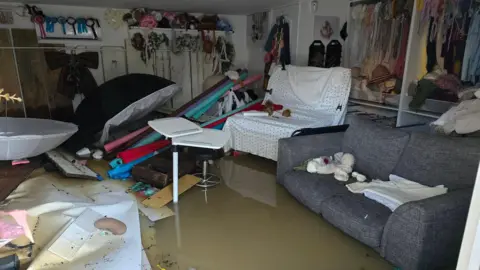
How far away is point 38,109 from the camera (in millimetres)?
4836

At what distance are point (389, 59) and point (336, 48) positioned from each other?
42.5 inches

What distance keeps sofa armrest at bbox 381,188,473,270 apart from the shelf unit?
1392mm

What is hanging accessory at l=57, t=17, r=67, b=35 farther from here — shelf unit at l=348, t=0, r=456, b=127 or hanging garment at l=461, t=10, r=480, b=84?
hanging garment at l=461, t=10, r=480, b=84

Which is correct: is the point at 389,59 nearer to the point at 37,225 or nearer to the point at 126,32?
the point at 37,225

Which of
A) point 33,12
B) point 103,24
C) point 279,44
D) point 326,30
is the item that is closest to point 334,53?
point 326,30

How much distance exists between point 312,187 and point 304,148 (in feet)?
1.75

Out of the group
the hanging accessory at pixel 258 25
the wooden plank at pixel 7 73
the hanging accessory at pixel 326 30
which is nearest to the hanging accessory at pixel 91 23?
the wooden plank at pixel 7 73

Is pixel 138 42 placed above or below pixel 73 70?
above

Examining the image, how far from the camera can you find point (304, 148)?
3.04 m

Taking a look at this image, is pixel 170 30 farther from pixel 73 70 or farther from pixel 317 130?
pixel 317 130

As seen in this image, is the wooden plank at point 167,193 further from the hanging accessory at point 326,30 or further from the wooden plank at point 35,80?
the wooden plank at point 35,80

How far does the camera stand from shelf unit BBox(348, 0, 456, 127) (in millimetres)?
3064

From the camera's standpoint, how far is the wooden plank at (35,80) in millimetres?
4605

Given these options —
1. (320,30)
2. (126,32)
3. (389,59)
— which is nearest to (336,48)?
(320,30)
